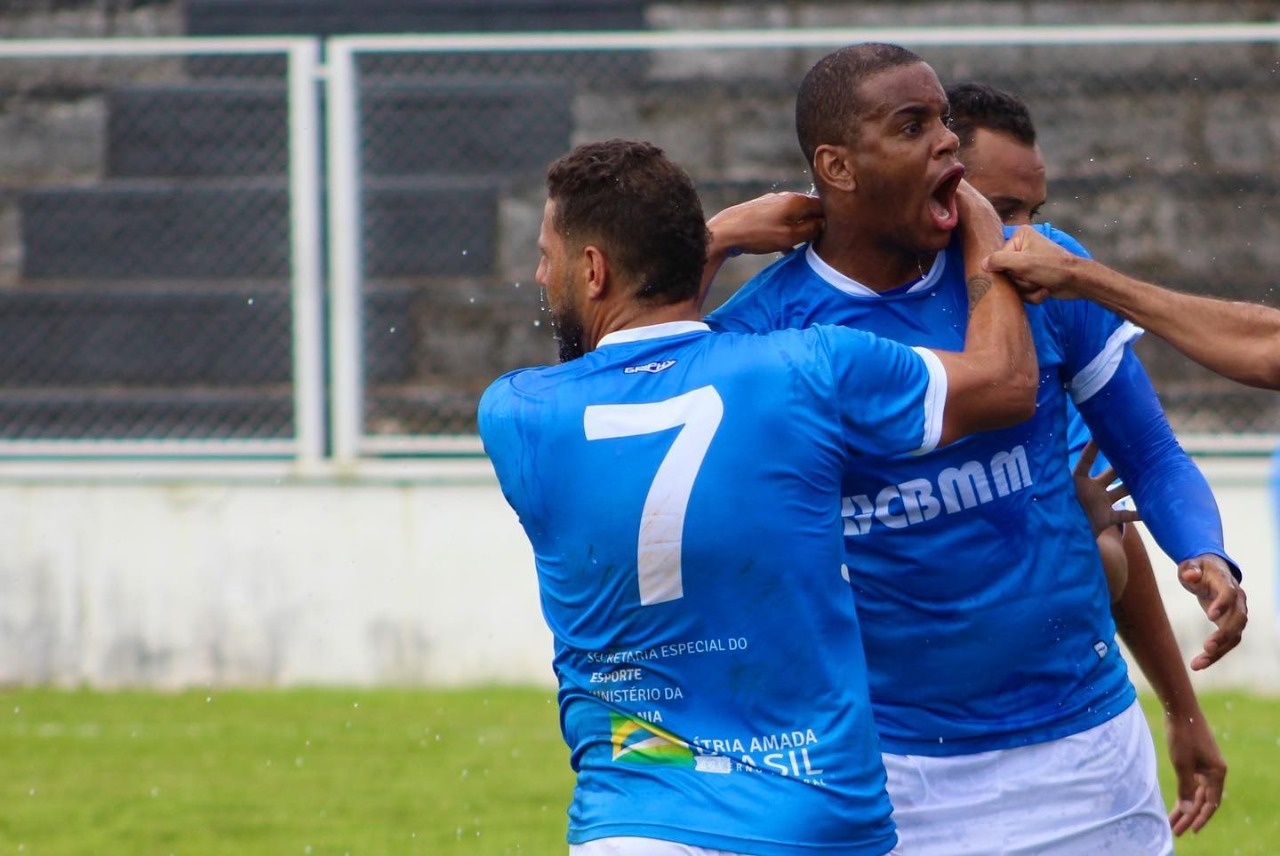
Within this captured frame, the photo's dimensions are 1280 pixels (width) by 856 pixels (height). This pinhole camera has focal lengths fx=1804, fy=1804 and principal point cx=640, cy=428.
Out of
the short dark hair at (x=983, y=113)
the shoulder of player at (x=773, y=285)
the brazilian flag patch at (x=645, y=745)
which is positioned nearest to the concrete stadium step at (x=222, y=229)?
the short dark hair at (x=983, y=113)

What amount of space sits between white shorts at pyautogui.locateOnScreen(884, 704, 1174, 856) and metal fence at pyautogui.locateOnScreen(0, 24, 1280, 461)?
5504mm

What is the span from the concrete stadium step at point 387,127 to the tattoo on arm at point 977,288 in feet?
20.4

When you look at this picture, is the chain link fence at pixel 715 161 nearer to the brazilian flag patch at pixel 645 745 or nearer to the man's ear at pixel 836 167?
the man's ear at pixel 836 167

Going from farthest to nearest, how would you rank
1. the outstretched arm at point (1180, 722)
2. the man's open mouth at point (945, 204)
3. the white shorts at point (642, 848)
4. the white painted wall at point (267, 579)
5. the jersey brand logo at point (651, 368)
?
the white painted wall at point (267, 579) → the outstretched arm at point (1180, 722) → the man's open mouth at point (945, 204) → the jersey brand logo at point (651, 368) → the white shorts at point (642, 848)

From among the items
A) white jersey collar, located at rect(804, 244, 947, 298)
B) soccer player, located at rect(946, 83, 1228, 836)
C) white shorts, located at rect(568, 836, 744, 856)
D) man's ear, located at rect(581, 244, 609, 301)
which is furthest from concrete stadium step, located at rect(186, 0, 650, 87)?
white shorts, located at rect(568, 836, 744, 856)

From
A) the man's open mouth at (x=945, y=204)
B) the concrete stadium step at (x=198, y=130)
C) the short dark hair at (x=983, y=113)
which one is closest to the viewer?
the man's open mouth at (x=945, y=204)

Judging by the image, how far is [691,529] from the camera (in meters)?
2.64

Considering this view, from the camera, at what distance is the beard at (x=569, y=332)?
2.87 meters

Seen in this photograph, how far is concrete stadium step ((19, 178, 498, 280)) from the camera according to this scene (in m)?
9.35

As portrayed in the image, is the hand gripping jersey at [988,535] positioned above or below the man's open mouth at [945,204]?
below

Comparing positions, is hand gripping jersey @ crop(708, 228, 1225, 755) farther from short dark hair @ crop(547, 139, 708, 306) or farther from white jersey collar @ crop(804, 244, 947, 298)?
short dark hair @ crop(547, 139, 708, 306)

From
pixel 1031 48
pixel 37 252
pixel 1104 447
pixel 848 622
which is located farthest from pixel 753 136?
pixel 848 622

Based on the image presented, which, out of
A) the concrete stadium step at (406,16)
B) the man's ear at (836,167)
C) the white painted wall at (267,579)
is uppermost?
the concrete stadium step at (406,16)

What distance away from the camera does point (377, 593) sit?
27.8 feet
